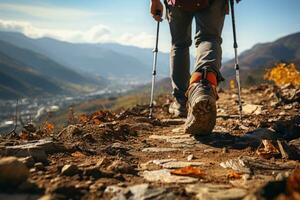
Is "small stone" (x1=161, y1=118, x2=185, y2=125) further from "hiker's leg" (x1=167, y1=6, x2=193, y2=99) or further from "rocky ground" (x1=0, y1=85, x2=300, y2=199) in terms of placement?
"hiker's leg" (x1=167, y1=6, x2=193, y2=99)

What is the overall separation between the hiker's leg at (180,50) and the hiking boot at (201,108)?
1.54 meters

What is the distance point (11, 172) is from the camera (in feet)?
8.90

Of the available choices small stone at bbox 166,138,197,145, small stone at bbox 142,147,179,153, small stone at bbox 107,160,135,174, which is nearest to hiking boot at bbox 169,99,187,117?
small stone at bbox 166,138,197,145

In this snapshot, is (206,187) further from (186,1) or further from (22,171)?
(186,1)

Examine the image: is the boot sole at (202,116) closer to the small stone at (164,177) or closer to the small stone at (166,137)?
the small stone at (166,137)

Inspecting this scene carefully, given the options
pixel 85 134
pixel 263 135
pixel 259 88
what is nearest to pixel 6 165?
pixel 85 134

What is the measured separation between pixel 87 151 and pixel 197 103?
1422 millimetres

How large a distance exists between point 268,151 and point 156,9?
3.76m

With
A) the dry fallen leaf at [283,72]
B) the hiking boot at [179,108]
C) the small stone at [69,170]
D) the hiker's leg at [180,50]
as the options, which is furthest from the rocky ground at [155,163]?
the dry fallen leaf at [283,72]

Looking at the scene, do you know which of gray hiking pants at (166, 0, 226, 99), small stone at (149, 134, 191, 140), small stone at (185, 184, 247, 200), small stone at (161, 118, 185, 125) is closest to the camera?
small stone at (185, 184, 247, 200)

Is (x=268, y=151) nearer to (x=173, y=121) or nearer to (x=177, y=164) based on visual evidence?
(x=177, y=164)

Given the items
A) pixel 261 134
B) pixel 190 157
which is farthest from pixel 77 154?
pixel 261 134

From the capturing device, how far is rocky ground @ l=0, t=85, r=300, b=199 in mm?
2691

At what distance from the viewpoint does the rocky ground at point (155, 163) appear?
269cm
